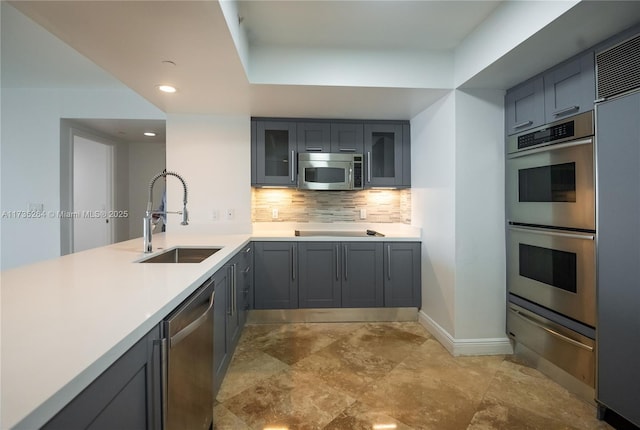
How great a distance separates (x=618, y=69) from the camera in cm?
157

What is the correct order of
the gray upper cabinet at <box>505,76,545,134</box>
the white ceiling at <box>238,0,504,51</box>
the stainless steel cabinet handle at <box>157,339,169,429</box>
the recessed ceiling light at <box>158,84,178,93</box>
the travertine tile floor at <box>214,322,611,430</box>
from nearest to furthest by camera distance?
the stainless steel cabinet handle at <box>157,339,169,429</box>
the travertine tile floor at <box>214,322,611,430</box>
the white ceiling at <box>238,0,504,51</box>
the gray upper cabinet at <box>505,76,545,134</box>
the recessed ceiling light at <box>158,84,178,93</box>

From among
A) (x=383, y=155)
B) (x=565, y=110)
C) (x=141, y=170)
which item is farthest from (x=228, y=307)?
(x=141, y=170)

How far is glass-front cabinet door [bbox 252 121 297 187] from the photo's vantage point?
10.7ft

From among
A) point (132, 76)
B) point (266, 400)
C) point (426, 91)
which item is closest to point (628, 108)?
point (426, 91)

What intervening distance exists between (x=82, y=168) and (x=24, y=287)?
15.8 ft

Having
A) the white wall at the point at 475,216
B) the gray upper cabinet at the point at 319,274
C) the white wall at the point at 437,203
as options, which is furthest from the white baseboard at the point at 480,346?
the gray upper cabinet at the point at 319,274

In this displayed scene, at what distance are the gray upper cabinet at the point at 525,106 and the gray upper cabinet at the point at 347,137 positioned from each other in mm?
1370

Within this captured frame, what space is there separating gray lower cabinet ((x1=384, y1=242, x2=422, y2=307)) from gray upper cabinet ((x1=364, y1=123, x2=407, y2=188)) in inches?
28.4

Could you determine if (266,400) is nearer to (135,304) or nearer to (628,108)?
(135,304)

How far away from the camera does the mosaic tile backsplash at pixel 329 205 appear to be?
11.6 feet

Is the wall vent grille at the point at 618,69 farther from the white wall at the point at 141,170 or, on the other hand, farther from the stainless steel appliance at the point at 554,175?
the white wall at the point at 141,170

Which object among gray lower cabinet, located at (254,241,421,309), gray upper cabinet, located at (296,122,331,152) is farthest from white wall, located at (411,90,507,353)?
gray upper cabinet, located at (296,122,331,152)

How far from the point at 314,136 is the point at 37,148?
3105 millimetres

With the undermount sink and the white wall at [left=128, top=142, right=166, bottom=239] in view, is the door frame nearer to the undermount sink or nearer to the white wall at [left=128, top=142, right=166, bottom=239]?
the white wall at [left=128, top=142, right=166, bottom=239]
